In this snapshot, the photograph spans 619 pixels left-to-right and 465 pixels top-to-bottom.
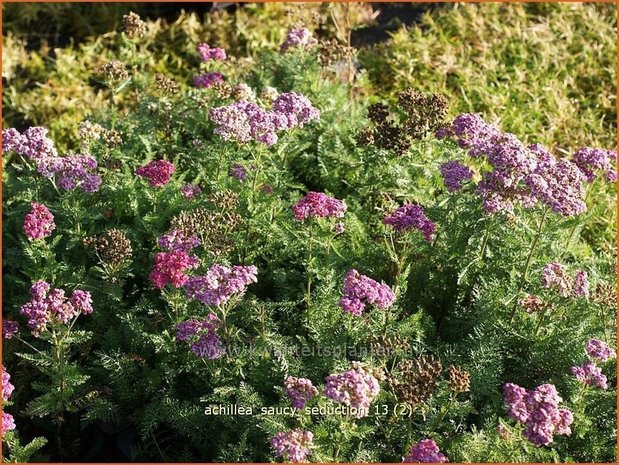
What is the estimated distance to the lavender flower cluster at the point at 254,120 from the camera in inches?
163

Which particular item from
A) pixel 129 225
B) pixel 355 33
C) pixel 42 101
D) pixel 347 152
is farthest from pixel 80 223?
pixel 355 33

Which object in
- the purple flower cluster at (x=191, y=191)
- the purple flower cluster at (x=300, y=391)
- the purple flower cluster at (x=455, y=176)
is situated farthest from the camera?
the purple flower cluster at (x=191, y=191)

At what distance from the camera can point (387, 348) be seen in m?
3.62

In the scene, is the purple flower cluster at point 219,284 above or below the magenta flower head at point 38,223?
above

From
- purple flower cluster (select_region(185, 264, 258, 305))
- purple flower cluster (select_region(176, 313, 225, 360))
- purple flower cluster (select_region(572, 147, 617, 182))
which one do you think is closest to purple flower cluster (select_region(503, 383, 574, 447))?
purple flower cluster (select_region(185, 264, 258, 305))

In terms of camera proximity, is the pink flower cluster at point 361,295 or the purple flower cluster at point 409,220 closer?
the pink flower cluster at point 361,295

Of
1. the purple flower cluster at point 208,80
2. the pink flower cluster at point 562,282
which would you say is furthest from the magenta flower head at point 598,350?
the purple flower cluster at point 208,80

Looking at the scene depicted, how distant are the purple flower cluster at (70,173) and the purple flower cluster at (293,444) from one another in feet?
5.72

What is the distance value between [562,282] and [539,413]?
0.77m

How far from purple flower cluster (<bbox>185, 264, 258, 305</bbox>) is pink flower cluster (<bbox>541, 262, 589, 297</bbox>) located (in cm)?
127

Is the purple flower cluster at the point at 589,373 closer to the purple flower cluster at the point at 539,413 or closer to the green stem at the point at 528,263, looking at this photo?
the purple flower cluster at the point at 539,413

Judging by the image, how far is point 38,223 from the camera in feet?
13.1

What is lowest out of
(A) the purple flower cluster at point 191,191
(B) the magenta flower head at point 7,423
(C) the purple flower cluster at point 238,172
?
(B) the magenta flower head at point 7,423

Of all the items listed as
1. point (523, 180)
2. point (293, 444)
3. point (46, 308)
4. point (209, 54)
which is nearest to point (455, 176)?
point (523, 180)
